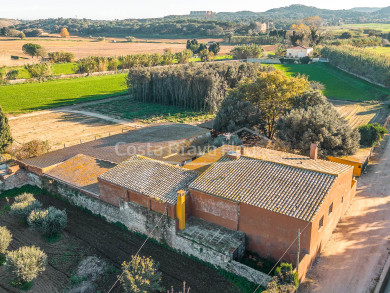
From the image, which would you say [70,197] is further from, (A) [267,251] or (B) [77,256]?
(A) [267,251]

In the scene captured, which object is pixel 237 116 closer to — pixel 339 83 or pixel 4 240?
pixel 4 240

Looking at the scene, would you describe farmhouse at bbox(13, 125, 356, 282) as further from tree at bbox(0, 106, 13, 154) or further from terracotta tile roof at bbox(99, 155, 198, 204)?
tree at bbox(0, 106, 13, 154)

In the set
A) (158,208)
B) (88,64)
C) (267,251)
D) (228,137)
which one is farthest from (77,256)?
(88,64)

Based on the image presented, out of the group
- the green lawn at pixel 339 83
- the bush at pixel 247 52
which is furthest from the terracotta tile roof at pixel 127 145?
the bush at pixel 247 52

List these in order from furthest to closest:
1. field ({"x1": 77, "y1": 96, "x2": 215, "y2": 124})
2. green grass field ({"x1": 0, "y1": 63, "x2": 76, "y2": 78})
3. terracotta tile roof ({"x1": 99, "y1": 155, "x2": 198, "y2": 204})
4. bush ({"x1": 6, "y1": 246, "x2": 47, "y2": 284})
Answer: green grass field ({"x1": 0, "y1": 63, "x2": 76, "y2": 78})
field ({"x1": 77, "y1": 96, "x2": 215, "y2": 124})
terracotta tile roof ({"x1": 99, "y1": 155, "x2": 198, "y2": 204})
bush ({"x1": 6, "y1": 246, "x2": 47, "y2": 284})

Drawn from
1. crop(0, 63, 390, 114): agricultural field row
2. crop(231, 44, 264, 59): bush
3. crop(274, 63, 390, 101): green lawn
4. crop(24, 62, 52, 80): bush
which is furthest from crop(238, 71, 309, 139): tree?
crop(231, 44, 264, 59): bush

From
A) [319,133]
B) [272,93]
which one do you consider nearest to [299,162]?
[319,133]
